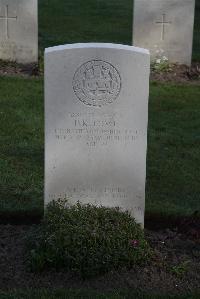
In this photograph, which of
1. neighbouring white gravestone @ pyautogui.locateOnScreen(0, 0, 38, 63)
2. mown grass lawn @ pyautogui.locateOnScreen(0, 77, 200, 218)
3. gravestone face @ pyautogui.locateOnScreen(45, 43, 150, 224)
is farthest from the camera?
neighbouring white gravestone @ pyautogui.locateOnScreen(0, 0, 38, 63)

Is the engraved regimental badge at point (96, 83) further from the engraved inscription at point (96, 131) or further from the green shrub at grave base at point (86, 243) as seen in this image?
the green shrub at grave base at point (86, 243)

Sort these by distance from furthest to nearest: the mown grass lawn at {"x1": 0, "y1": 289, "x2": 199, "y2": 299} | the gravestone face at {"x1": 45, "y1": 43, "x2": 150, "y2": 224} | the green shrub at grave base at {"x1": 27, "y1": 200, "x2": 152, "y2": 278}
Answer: the gravestone face at {"x1": 45, "y1": 43, "x2": 150, "y2": 224}, the green shrub at grave base at {"x1": 27, "y1": 200, "x2": 152, "y2": 278}, the mown grass lawn at {"x1": 0, "y1": 289, "x2": 199, "y2": 299}

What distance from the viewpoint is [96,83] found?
4.89 metres

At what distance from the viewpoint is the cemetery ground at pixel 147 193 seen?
186 inches

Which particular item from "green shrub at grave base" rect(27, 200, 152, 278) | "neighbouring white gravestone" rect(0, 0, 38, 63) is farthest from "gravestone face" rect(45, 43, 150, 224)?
"neighbouring white gravestone" rect(0, 0, 38, 63)

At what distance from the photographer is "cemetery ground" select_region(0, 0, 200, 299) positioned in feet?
15.5

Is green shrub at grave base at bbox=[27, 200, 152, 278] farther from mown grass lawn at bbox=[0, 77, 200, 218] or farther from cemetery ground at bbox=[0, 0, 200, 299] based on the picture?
mown grass lawn at bbox=[0, 77, 200, 218]

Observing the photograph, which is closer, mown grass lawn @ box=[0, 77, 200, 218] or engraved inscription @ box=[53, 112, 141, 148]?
engraved inscription @ box=[53, 112, 141, 148]

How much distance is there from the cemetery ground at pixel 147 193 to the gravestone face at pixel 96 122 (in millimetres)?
542

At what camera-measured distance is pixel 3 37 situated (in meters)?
A: 10.9

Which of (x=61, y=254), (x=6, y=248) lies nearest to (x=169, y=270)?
(x=61, y=254)

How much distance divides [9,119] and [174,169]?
242cm

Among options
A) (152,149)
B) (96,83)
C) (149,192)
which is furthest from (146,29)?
(96,83)

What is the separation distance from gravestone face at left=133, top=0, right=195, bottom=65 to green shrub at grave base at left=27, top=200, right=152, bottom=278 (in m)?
6.40
